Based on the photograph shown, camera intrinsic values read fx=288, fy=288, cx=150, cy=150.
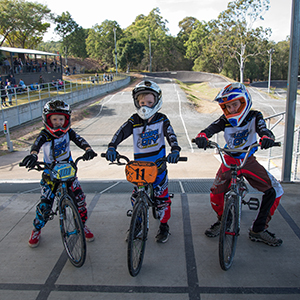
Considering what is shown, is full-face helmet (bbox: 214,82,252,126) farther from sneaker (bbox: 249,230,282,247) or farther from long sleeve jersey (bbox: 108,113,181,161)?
sneaker (bbox: 249,230,282,247)

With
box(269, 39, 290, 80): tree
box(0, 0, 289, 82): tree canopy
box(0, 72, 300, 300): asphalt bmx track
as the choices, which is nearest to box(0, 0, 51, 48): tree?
box(0, 0, 289, 82): tree canopy

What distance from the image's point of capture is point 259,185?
3342mm

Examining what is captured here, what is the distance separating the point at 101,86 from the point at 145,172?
33.3 meters

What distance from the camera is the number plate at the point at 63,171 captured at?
122 inches

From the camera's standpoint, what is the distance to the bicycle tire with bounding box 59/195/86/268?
300 centimetres

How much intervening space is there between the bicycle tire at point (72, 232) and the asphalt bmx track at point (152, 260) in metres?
0.13

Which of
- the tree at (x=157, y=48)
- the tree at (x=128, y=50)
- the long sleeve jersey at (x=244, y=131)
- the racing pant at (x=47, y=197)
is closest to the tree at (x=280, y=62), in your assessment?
the tree at (x=157, y=48)

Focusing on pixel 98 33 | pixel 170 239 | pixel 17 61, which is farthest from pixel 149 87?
Answer: pixel 98 33

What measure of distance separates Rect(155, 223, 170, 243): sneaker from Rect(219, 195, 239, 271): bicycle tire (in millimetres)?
827

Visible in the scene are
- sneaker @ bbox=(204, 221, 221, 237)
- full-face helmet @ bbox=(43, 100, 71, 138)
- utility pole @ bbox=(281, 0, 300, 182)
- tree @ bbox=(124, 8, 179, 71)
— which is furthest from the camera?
tree @ bbox=(124, 8, 179, 71)

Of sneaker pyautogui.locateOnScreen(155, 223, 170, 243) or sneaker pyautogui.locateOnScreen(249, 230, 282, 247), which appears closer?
sneaker pyautogui.locateOnScreen(249, 230, 282, 247)

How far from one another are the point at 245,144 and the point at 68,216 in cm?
219

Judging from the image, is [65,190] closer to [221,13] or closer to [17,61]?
[17,61]

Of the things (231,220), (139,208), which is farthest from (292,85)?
(139,208)
